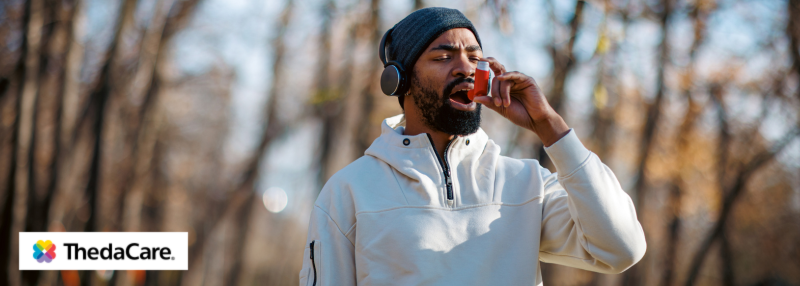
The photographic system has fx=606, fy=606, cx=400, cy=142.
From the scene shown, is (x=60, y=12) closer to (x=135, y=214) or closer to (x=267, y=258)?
(x=135, y=214)

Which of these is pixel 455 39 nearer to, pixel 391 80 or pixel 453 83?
pixel 453 83

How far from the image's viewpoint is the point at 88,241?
10.8 m

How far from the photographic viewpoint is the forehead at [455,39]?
2796 mm

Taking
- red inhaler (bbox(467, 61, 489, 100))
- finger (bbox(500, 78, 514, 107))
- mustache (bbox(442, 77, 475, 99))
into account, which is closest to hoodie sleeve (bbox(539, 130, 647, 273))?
finger (bbox(500, 78, 514, 107))

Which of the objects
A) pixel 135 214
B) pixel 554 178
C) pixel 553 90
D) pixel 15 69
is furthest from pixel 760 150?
pixel 15 69

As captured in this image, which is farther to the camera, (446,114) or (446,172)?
(446,114)

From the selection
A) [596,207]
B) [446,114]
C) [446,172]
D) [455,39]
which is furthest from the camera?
[455,39]

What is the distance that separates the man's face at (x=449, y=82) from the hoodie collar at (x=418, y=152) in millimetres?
60

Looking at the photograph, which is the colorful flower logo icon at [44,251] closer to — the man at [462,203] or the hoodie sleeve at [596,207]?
the man at [462,203]

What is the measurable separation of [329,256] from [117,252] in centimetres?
1054

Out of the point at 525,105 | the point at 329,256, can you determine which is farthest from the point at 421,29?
the point at 329,256

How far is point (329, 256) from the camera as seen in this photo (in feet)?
8.09

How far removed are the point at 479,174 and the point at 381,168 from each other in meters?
0.43

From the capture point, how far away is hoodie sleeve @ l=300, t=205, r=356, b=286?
8.05 feet
